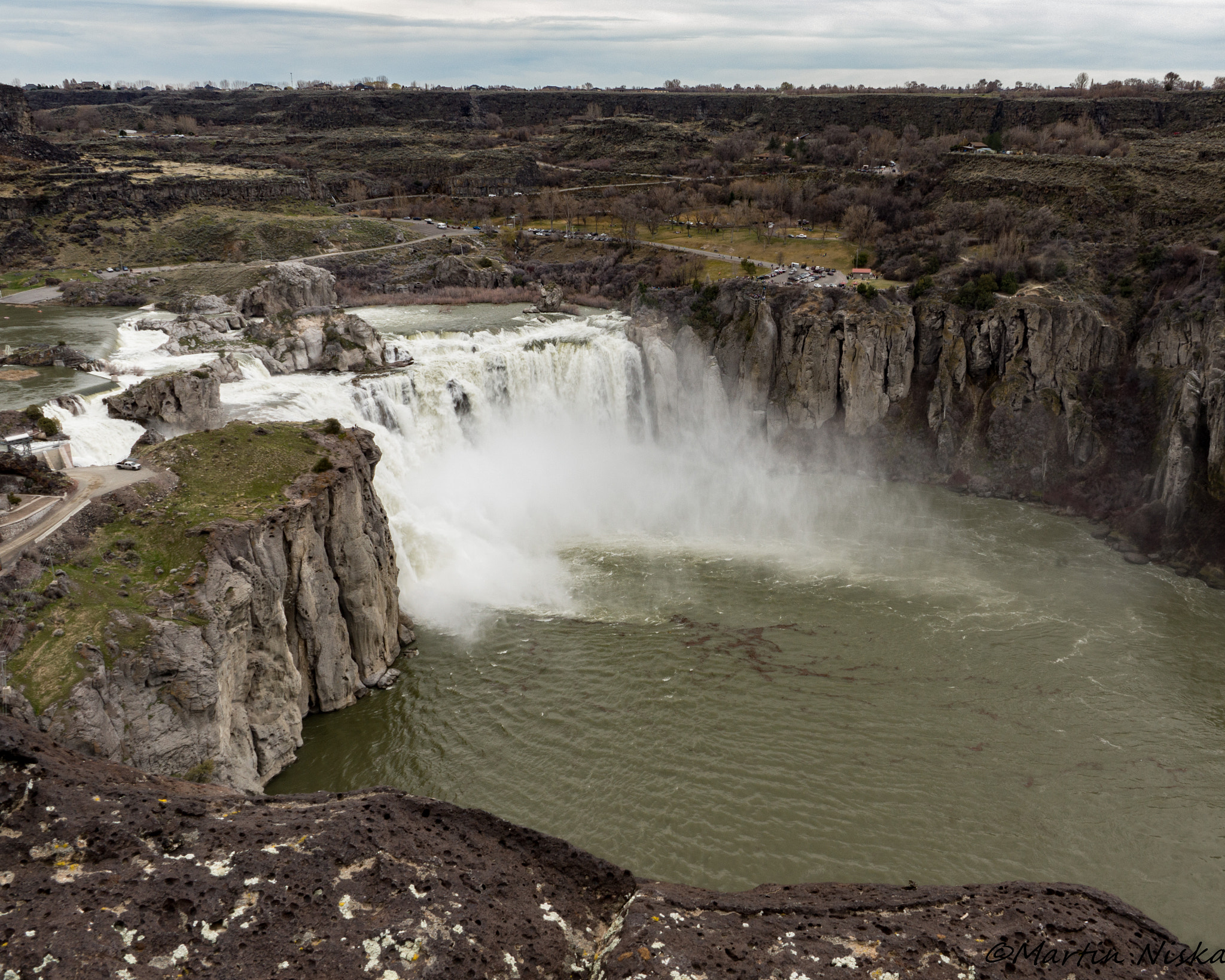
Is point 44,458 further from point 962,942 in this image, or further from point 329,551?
point 962,942

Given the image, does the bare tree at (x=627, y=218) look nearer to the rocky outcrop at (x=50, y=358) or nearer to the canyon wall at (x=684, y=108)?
the rocky outcrop at (x=50, y=358)

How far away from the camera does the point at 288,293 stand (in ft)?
174

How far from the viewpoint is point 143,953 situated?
1095cm

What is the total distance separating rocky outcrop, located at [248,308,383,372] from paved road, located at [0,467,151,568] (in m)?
16.5

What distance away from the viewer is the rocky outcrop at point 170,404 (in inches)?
1289

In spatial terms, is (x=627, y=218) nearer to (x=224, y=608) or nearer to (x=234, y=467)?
(x=234, y=467)

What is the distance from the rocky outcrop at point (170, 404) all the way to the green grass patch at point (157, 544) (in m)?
2.56

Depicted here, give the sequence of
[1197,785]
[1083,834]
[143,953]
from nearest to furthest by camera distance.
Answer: [143,953] < [1083,834] < [1197,785]

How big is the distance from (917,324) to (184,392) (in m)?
42.1

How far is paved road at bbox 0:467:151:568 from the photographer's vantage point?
21578mm

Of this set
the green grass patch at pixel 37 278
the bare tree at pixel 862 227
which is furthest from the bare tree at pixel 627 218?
the green grass patch at pixel 37 278

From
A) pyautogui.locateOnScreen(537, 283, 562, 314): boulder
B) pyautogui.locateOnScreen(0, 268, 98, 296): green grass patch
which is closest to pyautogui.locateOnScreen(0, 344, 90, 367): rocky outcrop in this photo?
pyautogui.locateOnScreen(0, 268, 98, 296): green grass patch

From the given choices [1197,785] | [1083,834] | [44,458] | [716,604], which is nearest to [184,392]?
[44,458]

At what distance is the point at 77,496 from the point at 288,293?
31.7 metres
